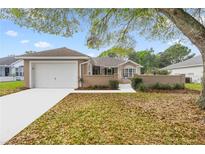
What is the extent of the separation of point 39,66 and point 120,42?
7.56 m

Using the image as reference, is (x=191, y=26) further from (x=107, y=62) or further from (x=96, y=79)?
(x=107, y=62)

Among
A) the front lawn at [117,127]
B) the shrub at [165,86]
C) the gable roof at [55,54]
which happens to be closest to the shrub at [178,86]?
the shrub at [165,86]

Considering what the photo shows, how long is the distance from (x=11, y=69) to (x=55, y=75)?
47.8 ft

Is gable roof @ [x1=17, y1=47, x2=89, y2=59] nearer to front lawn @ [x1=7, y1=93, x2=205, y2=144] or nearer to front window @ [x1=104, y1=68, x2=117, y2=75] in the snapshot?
front window @ [x1=104, y1=68, x2=117, y2=75]

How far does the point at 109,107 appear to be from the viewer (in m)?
9.01

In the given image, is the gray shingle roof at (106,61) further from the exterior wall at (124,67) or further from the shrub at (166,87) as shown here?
the shrub at (166,87)

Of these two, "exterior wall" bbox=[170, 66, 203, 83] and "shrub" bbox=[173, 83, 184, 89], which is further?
"exterior wall" bbox=[170, 66, 203, 83]

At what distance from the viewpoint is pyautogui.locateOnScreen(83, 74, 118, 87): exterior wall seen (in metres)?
17.3

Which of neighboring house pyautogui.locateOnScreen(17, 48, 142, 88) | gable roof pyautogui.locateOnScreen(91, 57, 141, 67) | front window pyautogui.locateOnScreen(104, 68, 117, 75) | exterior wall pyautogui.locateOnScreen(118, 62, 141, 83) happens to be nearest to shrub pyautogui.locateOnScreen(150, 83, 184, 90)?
neighboring house pyautogui.locateOnScreen(17, 48, 142, 88)

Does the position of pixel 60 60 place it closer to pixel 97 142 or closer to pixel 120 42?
pixel 120 42

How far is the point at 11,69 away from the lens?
29.5 metres

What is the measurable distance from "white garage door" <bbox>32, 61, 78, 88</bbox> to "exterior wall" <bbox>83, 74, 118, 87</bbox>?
82 cm

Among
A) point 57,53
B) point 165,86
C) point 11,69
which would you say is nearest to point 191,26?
point 165,86

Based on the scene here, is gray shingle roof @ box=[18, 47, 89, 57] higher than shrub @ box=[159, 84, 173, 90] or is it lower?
higher
